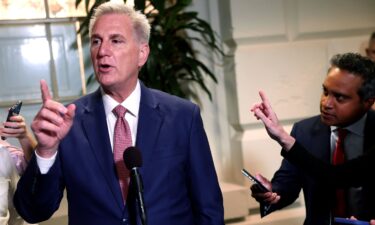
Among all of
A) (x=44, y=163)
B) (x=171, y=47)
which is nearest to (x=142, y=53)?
(x=44, y=163)

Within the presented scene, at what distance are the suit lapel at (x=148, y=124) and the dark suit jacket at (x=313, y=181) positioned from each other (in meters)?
0.60

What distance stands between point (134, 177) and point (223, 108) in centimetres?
204

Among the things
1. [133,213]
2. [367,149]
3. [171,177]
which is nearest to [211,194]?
[171,177]

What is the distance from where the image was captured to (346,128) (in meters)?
1.82

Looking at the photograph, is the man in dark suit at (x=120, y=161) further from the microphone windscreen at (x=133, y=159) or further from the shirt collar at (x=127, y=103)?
the microphone windscreen at (x=133, y=159)

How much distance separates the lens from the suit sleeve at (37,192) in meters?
1.29

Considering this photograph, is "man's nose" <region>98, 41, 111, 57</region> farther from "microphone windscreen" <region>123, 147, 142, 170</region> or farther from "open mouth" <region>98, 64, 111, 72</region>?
"microphone windscreen" <region>123, 147, 142, 170</region>

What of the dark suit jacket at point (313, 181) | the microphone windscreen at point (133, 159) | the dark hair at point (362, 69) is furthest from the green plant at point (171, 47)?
the microphone windscreen at point (133, 159)

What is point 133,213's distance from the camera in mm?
1361

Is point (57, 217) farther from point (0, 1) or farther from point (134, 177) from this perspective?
point (134, 177)

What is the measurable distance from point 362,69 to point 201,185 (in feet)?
2.55

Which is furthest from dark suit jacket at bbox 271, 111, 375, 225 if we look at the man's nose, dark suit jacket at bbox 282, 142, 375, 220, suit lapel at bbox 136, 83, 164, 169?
the man's nose

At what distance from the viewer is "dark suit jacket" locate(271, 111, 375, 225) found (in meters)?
1.79

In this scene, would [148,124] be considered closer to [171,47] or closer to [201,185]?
[201,185]
